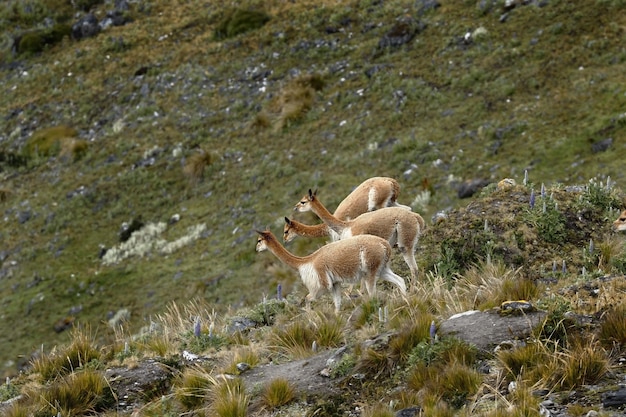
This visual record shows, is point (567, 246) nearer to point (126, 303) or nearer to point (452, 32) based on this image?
point (126, 303)

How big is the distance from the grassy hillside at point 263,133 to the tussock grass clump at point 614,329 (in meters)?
14.1

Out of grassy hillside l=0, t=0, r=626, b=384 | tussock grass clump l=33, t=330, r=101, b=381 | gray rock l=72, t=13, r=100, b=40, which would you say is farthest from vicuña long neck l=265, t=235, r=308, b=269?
gray rock l=72, t=13, r=100, b=40

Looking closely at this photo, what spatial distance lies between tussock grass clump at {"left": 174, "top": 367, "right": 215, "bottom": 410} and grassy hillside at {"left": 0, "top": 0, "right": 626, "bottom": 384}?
1232cm

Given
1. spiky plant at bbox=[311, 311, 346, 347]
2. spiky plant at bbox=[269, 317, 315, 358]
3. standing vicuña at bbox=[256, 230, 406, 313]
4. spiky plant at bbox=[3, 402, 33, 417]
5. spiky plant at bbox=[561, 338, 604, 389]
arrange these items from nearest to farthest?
spiky plant at bbox=[561, 338, 604, 389] < spiky plant at bbox=[3, 402, 33, 417] < spiky plant at bbox=[269, 317, 315, 358] < spiky plant at bbox=[311, 311, 346, 347] < standing vicuña at bbox=[256, 230, 406, 313]

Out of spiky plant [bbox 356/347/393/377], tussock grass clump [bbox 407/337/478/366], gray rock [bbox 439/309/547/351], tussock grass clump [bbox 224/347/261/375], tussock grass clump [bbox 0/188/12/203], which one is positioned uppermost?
tussock grass clump [bbox 407/337/478/366]

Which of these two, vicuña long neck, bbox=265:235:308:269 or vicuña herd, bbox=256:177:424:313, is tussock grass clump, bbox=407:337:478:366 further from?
vicuña long neck, bbox=265:235:308:269

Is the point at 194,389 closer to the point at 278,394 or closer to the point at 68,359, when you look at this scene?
the point at 278,394

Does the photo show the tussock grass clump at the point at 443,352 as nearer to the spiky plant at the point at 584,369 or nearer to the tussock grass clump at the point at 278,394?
the spiky plant at the point at 584,369

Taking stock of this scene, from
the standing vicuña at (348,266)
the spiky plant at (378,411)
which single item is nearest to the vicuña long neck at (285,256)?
the standing vicuña at (348,266)

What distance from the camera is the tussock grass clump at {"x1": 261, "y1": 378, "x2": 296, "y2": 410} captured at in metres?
7.97

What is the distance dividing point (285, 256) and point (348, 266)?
3.85ft

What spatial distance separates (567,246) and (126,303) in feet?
50.4

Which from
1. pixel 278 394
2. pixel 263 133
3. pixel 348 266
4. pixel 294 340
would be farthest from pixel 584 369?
pixel 263 133

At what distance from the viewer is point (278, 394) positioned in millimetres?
7992
